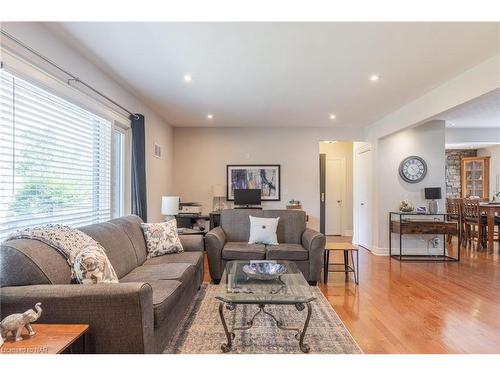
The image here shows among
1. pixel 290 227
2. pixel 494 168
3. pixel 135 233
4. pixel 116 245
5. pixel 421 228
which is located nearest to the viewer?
pixel 116 245

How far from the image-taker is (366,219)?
5848 millimetres

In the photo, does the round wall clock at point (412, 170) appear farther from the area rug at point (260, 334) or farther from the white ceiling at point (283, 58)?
the area rug at point (260, 334)

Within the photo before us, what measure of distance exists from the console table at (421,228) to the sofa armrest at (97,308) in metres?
4.60

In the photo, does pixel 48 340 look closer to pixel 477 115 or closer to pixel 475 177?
pixel 477 115

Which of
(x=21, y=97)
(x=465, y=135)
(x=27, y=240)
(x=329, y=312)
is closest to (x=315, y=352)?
(x=329, y=312)

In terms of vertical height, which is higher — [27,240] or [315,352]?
[27,240]

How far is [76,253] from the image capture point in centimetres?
193

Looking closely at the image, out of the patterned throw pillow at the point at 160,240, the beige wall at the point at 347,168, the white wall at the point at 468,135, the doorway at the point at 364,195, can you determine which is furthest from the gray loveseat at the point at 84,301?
the white wall at the point at 468,135

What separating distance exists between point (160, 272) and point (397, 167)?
182 inches

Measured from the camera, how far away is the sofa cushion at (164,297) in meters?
1.81

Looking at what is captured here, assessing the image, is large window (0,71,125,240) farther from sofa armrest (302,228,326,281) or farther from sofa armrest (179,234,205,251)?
sofa armrest (302,228,326,281)

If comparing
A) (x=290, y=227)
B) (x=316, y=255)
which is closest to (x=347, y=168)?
(x=290, y=227)

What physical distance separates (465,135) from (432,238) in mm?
2582
